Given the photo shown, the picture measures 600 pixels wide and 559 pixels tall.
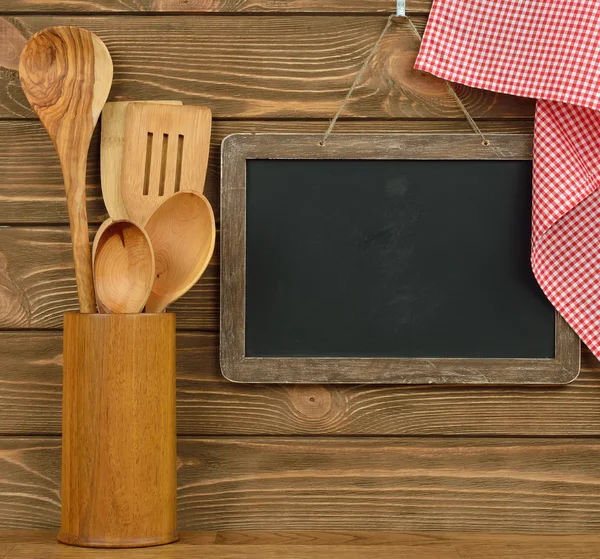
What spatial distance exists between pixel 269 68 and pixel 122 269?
37cm

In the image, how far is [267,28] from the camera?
1146 mm

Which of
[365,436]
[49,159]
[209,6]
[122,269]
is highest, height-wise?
[209,6]

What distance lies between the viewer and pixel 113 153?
1.11 metres

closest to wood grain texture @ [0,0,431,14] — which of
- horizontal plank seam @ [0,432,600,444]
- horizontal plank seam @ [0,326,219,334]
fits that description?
horizontal plank seam @ [0,326,219,334]

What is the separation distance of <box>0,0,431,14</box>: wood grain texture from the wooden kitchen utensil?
15 centimetres

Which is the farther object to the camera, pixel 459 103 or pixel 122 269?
pixel 459 103

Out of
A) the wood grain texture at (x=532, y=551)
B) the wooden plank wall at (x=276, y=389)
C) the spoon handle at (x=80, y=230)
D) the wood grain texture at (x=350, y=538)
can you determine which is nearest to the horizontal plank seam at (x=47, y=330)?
the wooden plank wall at (x=276, y=389)

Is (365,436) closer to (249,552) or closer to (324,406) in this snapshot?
(324,406)

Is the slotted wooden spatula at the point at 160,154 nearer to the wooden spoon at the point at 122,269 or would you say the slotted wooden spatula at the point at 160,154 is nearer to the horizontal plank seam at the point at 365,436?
the wooden spoon at the point at 122,269

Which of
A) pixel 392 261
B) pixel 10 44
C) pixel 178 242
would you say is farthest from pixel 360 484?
pixel 10 44

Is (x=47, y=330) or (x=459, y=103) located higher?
(x=459, y=103)

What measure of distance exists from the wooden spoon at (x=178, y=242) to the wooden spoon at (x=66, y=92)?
100 millimetres

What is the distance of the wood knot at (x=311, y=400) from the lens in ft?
3.69

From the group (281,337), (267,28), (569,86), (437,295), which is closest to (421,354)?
(437,295)
